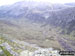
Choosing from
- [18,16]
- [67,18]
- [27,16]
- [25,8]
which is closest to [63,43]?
[67,18]

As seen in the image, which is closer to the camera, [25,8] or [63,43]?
[63,43]

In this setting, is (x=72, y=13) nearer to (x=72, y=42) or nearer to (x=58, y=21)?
(x=58, y=21)

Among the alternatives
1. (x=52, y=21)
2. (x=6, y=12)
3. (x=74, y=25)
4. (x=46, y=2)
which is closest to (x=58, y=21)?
(x=52, y=21)

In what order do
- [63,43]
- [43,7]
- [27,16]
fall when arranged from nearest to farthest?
[63,43] → [27,16] → [43,7]

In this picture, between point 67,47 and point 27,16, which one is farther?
point 27,16

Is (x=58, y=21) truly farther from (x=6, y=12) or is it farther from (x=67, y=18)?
(x=6, y=12)

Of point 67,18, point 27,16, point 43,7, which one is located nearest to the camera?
point 67,18

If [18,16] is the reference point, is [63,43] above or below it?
above

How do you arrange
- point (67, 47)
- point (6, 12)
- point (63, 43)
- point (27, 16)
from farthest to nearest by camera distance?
point (6, 12)
point (27, 16)
point (63, 43)
point (67, 47)

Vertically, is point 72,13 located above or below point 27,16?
above
